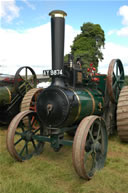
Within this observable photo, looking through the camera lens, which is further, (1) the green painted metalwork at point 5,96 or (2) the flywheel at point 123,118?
(1) the green painted metalwork at point 5,96

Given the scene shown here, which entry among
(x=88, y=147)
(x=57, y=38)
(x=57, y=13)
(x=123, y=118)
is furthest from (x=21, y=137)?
(x=57, y=13)

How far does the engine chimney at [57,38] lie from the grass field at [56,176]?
1749 millimetres

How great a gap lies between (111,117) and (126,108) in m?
0.76

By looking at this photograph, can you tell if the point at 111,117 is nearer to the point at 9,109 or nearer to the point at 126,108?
the point at 126,108

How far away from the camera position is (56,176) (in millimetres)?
3402

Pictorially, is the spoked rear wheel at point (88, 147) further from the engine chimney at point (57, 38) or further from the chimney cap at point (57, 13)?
the chimney cap at point (57, 13)

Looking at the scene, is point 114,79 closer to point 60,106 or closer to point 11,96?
point 60,106

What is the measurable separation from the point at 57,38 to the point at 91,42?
20.2 metres

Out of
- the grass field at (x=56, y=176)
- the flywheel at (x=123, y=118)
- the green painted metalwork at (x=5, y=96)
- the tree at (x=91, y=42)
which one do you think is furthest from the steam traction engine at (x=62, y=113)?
the tree at (x=91, y=42)

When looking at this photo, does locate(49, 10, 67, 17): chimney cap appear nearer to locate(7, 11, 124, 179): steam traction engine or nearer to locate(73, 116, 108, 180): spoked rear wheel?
locate(7, 11, 124, 179): steam traction engine

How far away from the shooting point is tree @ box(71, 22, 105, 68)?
74.5 ft

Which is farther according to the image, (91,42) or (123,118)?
(91,42)

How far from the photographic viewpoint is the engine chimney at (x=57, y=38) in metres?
3.82

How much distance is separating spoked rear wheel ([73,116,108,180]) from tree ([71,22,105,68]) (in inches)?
749
